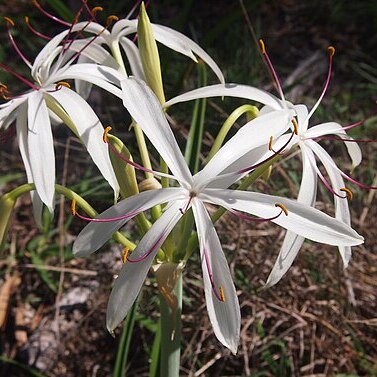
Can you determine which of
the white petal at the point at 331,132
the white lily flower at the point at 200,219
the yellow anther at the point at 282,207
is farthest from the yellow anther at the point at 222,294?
the white petal at the point at 331,132

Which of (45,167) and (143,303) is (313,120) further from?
(45,167)

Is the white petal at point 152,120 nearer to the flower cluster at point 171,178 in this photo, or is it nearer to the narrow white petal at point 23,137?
the flower cluster at point 171,178

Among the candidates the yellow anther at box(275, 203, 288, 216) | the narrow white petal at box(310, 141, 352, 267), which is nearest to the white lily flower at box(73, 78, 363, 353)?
the yellow anther at box(275, 203, 288, 216)

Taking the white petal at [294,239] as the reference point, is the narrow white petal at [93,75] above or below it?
above

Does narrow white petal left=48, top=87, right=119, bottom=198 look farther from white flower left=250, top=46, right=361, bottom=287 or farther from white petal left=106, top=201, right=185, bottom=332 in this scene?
white flower left=250, top=46, right=361, bottom=287

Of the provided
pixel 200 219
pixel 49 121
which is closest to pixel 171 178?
pixel 200 219

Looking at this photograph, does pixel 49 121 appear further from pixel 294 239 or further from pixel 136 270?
pixel 294 239

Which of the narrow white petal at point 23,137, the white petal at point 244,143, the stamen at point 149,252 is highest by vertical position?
the narrow white petal at point 23,137
